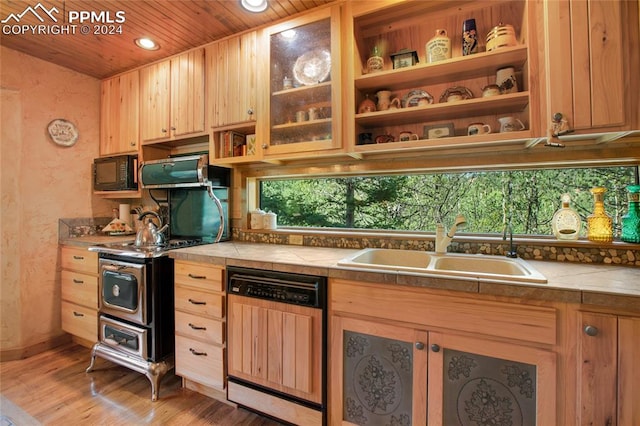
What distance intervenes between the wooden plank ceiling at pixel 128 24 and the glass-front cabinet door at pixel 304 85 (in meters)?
0.14

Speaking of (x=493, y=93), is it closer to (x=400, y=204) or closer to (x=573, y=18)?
(x=573, y=18)

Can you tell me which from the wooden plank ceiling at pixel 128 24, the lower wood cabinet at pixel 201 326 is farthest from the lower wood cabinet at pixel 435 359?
the wooden plank ceiling at pixel 128 24

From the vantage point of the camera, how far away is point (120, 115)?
2678mm

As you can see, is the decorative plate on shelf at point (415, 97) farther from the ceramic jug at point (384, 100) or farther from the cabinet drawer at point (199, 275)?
the cabinet drawer at point (199, 275)

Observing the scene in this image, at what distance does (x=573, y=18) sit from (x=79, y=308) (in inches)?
145

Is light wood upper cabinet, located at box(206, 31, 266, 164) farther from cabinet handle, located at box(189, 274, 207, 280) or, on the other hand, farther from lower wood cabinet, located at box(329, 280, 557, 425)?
lower wood cabinet, located at box(329, 280, 557, 425)

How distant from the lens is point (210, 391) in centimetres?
181

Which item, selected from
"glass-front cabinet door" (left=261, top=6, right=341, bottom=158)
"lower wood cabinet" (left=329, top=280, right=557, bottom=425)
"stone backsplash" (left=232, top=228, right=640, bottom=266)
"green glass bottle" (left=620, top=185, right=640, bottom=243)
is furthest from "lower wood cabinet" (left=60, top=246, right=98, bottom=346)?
"green glass bottle" (left=620, top=185, right=640, bottom=243)

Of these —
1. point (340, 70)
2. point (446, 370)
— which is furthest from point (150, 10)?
point (446, 370)

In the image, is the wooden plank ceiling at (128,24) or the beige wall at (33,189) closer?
the wooden plank ceiling at (128,24)

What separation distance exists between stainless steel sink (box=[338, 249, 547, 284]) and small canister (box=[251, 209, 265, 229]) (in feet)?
3.10

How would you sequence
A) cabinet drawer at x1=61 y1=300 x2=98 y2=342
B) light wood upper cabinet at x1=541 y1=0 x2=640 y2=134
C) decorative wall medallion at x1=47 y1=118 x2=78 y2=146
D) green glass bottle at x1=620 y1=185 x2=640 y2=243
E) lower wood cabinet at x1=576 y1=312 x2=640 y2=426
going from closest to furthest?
lower wood cabinet at x1=576 y1=312 x2=640 y2=426
light wood upper cabinet at x1=541 y1=0 x2=640 y2=134
green glass bottle at x1=620 y1=185 x2=640 y2=243
cabinet drawer at x1=61 y1=300 x2=98 y2=342
decorative wall medallion at x1=47 y1=118 x2=78 y2=146

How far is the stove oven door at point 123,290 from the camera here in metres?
1.84

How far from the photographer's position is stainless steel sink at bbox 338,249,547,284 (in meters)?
1.13
